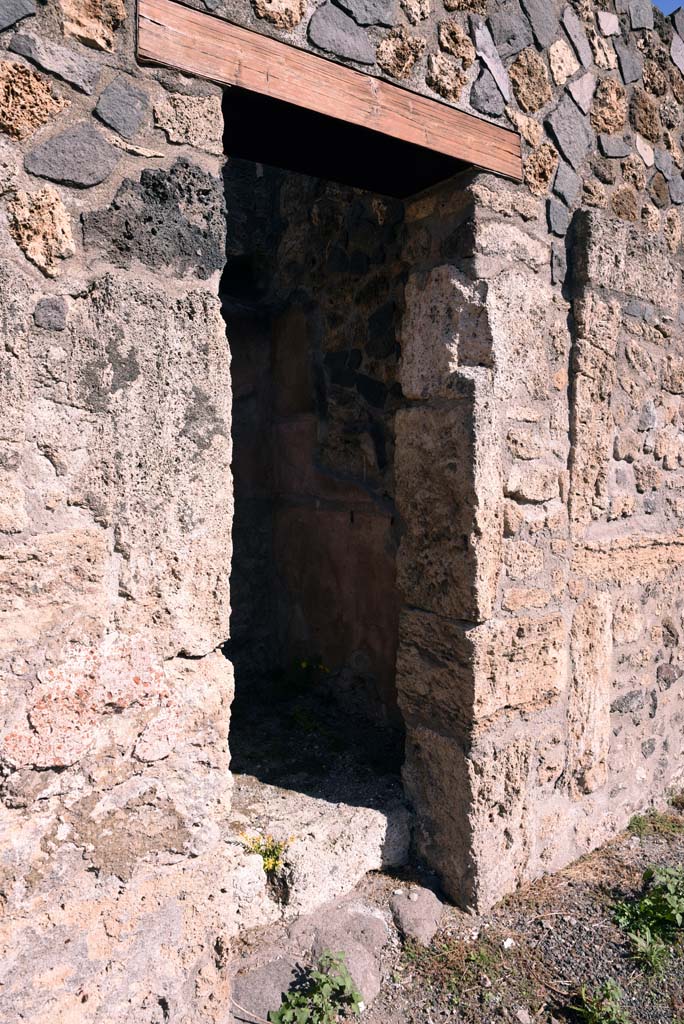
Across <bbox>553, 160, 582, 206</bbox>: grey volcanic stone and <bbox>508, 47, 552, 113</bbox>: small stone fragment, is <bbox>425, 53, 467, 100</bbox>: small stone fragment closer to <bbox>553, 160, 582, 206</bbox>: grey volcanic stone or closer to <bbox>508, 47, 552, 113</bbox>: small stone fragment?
<bbox>508, 47, 552, 113</bbox>: small stone fragment

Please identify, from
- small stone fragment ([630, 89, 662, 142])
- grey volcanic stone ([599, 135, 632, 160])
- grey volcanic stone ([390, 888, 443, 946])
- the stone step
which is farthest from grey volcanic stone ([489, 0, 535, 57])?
grey volcanic stone ([390, 888, 443, 946])

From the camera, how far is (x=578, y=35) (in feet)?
8.32

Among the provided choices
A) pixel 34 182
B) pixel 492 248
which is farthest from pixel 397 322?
pixel 34 182

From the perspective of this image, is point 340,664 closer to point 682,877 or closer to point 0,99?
point 682,877

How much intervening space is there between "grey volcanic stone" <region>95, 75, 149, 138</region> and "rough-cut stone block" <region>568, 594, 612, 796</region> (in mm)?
2076

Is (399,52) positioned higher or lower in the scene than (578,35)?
lower

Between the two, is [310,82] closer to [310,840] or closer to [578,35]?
[578,35]

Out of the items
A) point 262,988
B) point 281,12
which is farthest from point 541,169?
point 262,988

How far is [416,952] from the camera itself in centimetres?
224

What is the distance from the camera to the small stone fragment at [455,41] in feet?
7.09

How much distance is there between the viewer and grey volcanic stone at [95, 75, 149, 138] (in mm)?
1578

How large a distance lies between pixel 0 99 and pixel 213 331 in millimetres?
611

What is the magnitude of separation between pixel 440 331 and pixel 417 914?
6.18 feet

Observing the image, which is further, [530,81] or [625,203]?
[625,203]
